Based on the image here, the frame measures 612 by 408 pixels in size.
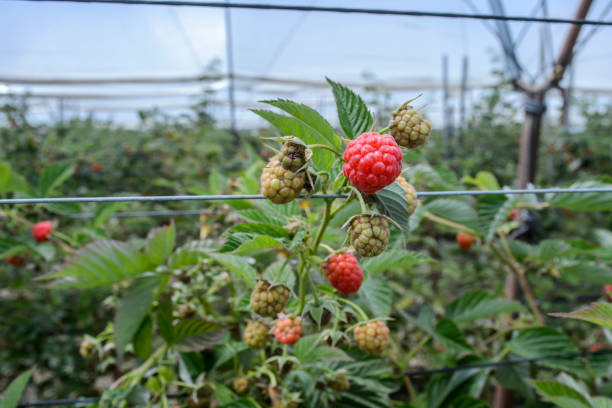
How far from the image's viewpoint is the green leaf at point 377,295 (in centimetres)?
63

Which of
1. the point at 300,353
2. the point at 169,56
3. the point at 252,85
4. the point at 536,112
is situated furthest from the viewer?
the point at 252,85

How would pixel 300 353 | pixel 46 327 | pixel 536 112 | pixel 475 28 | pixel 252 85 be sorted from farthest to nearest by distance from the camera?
pixel 252 85, pixel 475 28, pixel 46 327, pixel 536 112, pixel 300 353

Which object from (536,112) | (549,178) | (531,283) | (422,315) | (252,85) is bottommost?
(531,283)

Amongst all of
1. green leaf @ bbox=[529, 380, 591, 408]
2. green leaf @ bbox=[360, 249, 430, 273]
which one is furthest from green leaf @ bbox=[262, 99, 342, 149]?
green leaf @ bbox=[529, 380, 591, 408]

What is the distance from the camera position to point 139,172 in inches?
89.2

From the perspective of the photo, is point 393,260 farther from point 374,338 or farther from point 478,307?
point 478,307

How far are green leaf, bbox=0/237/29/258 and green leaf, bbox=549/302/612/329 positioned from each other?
980mm

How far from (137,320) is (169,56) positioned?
5.14m

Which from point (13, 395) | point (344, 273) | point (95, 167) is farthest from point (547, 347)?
point (95, 167)

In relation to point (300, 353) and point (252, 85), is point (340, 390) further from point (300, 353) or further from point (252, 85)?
point (252, 85)

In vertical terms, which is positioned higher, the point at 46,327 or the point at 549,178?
the point at 549,178

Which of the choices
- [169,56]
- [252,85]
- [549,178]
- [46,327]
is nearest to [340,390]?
[46,327]

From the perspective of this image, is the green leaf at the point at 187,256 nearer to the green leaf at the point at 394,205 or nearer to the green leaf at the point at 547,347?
the green leaf at the point at 394,205

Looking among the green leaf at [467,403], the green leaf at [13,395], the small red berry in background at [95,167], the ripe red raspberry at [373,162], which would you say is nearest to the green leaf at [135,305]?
the green leaf at [13,395]
